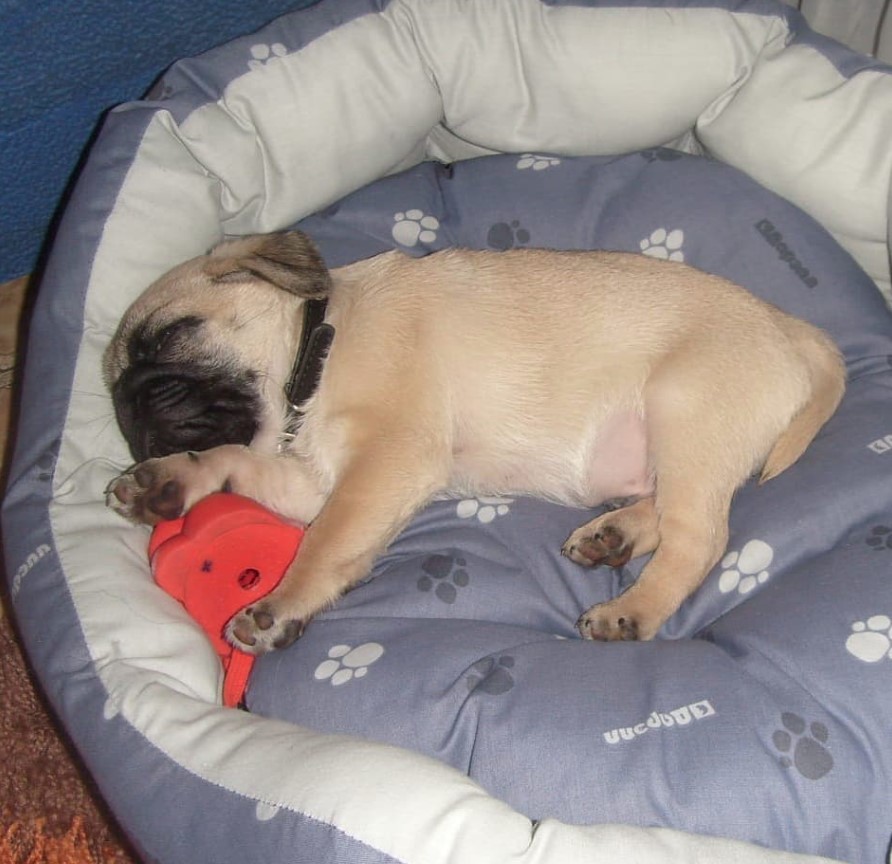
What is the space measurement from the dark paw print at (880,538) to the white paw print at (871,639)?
24 cm

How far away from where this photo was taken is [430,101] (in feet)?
11.0

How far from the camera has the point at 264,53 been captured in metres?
3.12

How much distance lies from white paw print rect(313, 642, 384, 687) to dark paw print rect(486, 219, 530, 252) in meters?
1.55

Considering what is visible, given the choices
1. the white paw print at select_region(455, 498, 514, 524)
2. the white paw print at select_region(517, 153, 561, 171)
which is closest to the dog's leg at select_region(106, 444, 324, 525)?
the white paw print at select_region(455, 498, 514, 524)

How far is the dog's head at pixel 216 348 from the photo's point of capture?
8.68ft

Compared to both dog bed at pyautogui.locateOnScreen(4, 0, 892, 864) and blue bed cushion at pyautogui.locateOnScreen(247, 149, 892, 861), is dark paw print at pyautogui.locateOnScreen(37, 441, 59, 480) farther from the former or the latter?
blue bed cushion at pyautogui.locateOnScreen(247, 149, 892, 861)

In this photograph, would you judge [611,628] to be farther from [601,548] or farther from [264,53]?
[264,53]

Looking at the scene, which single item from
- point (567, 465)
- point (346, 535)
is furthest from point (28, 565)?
point (567, 465)

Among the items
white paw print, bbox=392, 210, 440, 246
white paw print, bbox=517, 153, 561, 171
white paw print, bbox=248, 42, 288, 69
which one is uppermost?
white paw print, bbox=248, 42, 288, 69

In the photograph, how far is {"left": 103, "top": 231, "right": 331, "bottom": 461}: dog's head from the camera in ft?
8.68

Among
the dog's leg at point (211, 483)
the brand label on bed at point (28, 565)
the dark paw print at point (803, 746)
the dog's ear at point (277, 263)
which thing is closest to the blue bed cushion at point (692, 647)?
the dark paw print at point (803, 746)

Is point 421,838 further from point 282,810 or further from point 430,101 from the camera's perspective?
point 430,101

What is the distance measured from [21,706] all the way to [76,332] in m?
1.08

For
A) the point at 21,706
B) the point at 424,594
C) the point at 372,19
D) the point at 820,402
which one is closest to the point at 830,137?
the point at 820,402
